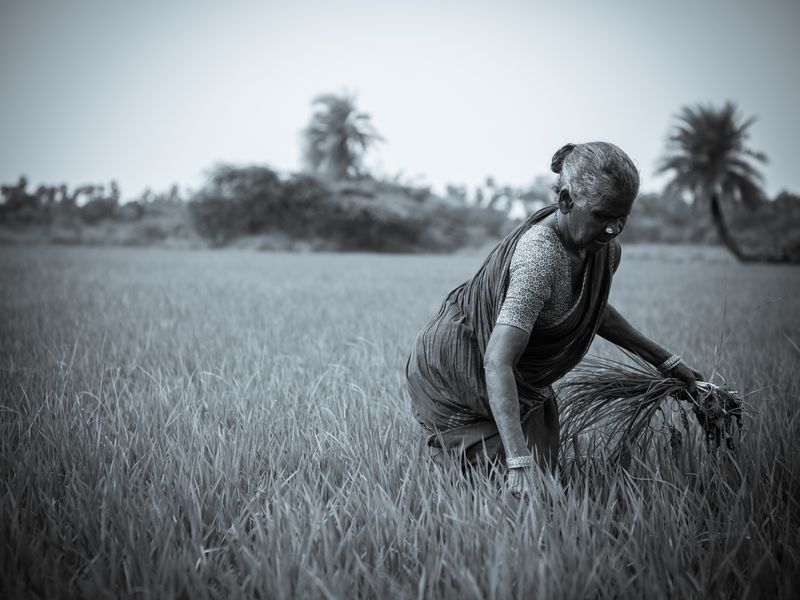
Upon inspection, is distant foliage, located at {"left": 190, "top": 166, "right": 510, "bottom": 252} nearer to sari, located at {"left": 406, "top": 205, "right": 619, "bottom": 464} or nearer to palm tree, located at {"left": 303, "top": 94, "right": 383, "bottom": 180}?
palm tree, located at {"left": 303, "top": 94, "right": 383, "bottom": 180}

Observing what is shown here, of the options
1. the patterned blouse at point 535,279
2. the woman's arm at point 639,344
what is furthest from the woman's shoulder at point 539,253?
the woman's arm at point 639,344

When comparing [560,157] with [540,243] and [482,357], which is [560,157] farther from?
[482,357]

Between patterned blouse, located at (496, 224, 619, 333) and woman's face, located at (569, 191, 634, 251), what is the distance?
0.07m

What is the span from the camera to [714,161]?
2141 cm

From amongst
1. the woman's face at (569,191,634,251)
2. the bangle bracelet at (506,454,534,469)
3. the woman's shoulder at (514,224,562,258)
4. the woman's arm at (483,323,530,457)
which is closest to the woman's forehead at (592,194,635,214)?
the woman's face at (569,191,634,251)

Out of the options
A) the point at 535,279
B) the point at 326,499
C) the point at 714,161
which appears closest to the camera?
the point at 535,279

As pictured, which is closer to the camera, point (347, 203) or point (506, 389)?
point (506, 389)

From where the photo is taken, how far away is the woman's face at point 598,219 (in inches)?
45.1

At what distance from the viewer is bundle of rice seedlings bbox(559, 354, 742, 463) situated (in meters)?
1.47

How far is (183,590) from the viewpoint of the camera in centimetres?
101

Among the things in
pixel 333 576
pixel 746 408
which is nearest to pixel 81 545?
pixel 333 576

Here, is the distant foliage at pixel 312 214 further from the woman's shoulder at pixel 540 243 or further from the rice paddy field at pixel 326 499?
the woman's shoulder at pixel 540 243

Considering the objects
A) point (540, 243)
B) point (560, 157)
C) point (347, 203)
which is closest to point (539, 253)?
point (540, 243)

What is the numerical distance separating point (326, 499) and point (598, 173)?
110 cm
